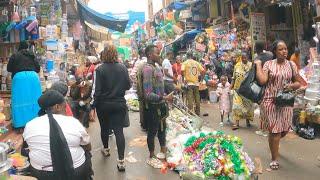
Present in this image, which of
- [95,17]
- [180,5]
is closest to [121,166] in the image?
[95,17]

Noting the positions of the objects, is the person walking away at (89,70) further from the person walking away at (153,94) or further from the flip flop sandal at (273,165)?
the flip flop sandal at (273,165)

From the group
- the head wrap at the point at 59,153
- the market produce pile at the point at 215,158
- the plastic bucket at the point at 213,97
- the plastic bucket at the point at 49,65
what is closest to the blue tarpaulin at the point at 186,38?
the plastic bucket at the point at 213,97

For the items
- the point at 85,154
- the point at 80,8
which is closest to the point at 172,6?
the point at 80,8

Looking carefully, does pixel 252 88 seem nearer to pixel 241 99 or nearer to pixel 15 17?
pixel 241 99

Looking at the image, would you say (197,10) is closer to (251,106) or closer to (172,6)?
(172,6)

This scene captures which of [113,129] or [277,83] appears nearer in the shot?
[277,83]

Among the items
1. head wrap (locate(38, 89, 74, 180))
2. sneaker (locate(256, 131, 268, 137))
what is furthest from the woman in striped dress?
head wrap (locate(38, 89, 74, 180))

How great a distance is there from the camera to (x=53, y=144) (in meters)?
3.67

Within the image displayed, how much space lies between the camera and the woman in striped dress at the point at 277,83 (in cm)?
584

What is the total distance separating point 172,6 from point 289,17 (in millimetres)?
12844

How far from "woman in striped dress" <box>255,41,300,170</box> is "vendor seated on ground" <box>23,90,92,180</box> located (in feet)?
10.0

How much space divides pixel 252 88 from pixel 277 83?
0.35 m

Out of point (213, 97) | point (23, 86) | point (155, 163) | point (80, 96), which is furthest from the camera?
point (213, 97)

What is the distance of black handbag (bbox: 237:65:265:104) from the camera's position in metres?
5.91
